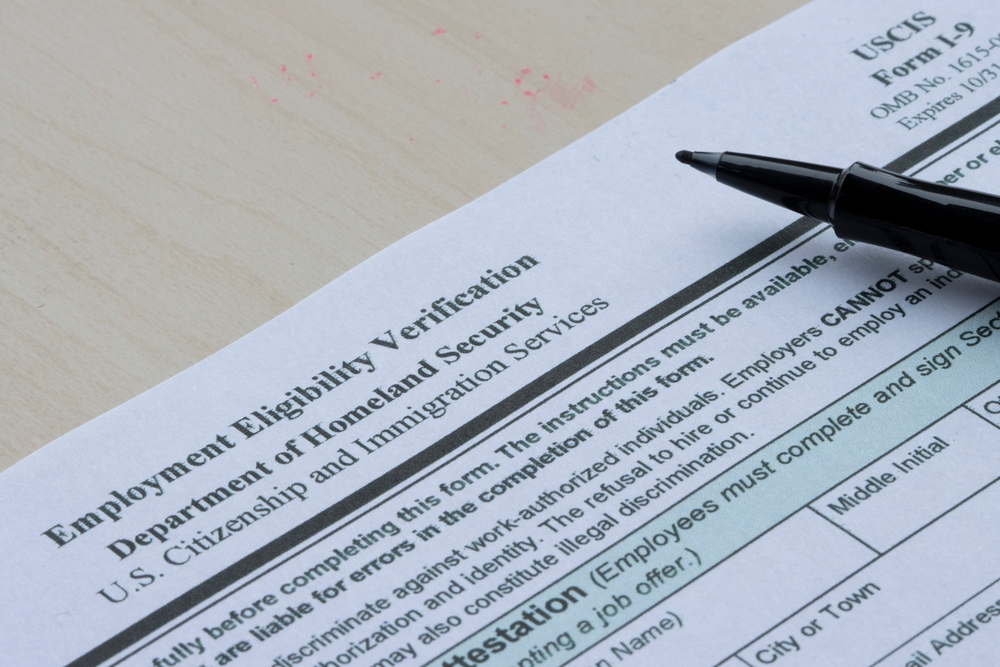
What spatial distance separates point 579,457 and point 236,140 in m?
0.24

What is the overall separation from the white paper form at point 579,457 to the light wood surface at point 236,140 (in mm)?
23

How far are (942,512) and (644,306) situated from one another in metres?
0.14

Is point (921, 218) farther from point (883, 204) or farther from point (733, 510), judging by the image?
point (733, 510)

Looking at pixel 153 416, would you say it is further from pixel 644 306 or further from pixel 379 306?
pixel 644 306

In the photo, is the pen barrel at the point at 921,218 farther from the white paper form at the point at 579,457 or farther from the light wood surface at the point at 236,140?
the light wood surface at the point at 236,140

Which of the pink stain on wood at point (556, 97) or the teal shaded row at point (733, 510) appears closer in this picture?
the teal shaded row at point (733, 510)

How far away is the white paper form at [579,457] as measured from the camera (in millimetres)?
362

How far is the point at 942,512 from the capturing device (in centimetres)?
37

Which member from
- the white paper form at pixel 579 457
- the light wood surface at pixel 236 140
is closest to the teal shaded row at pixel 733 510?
the white paper form at pixel 579 457

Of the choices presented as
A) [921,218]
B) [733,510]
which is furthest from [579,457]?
[921,218]

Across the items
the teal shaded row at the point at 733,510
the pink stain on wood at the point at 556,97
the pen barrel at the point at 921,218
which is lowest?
the teal shaded row at the point at 733,510

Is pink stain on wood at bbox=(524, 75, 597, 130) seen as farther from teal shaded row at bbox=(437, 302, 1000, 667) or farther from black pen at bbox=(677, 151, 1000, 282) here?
teal shaded row at bbox=(437, 302, 1000, 667)

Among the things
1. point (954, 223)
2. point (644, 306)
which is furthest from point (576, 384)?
point (954, 223)

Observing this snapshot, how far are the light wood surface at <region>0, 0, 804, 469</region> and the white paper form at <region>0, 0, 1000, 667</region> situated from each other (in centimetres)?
2
